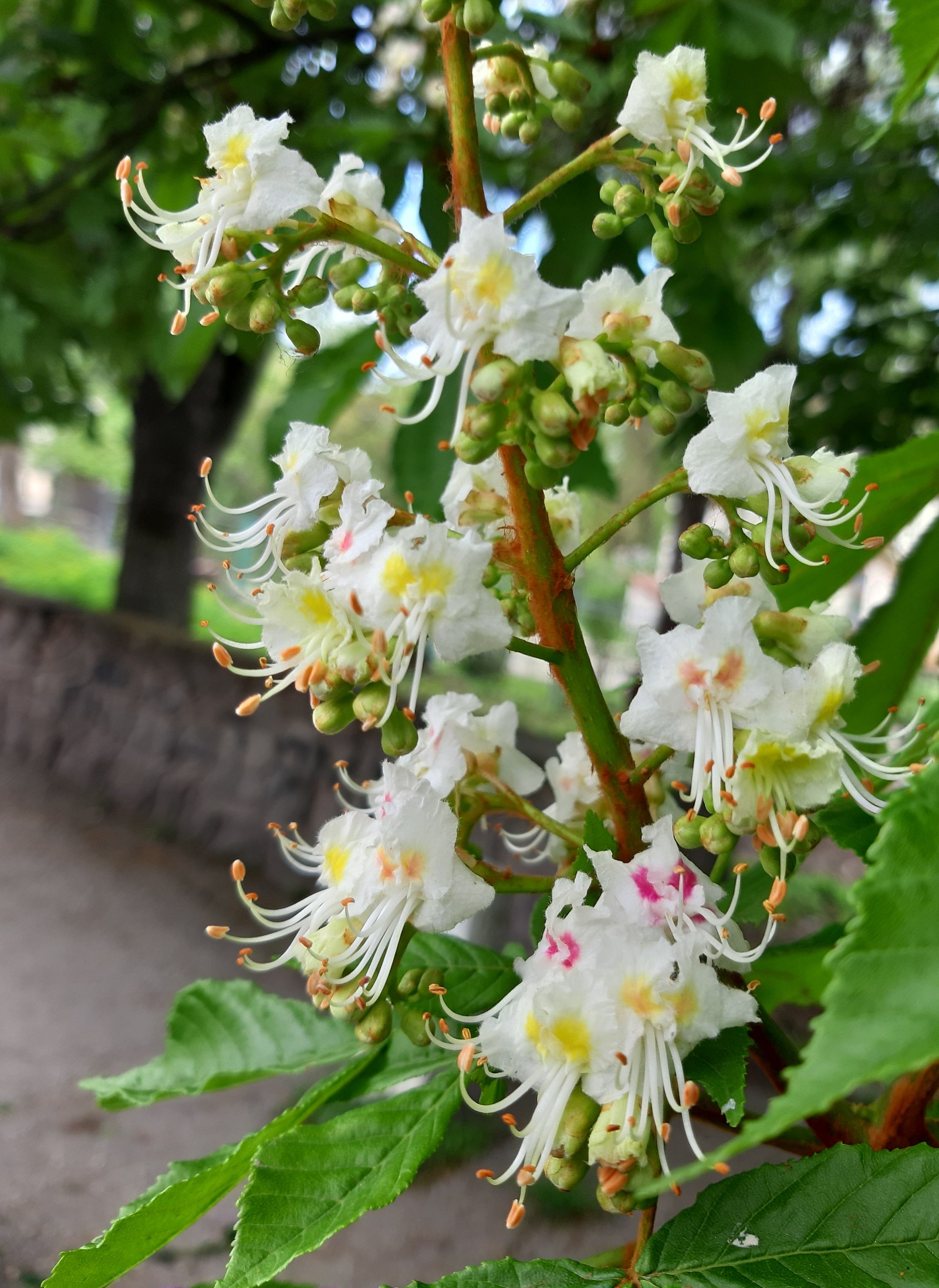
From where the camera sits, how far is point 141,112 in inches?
67.9

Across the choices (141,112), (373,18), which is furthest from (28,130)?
(373,18)

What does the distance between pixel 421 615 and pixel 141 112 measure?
1.60 meters

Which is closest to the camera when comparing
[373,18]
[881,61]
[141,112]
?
[141,112]

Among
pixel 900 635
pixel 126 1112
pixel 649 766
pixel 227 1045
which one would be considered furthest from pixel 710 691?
pixel 126 1112

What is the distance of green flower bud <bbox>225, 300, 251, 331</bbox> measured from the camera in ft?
1.74

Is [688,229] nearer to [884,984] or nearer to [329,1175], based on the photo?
[884,984]

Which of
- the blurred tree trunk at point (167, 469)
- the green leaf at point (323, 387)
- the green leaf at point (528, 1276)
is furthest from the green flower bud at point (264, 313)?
the blurred tree trunk at point (167, 469)

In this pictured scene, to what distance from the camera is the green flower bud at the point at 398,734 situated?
51cm

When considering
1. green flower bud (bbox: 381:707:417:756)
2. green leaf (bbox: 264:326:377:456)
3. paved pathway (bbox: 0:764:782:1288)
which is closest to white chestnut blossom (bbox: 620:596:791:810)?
green flower bud (bbox: 381:707:417:756)

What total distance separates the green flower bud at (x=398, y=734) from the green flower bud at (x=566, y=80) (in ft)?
1.18

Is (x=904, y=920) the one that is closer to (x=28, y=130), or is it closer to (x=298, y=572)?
(x=298, y=572)

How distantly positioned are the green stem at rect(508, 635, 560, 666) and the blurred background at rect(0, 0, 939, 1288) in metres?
0.33

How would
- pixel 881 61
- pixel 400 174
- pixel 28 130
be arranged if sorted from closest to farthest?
pixel 400 174 < pixel 28 130 < pixel 881 61

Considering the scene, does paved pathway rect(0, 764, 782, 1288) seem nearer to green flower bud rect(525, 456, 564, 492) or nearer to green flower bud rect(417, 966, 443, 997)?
green flower bud rect(417, 966, 443, 997)
